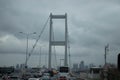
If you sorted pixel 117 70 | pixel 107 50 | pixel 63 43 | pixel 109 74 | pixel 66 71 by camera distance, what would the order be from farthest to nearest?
pixel 63 43 → pixel 66 71 → pixel 107 50 → pixel 109 74 → pixel 117 70

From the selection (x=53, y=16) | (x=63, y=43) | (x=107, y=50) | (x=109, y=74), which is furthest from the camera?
(x=53, y=16)

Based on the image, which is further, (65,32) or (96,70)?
(65,32)

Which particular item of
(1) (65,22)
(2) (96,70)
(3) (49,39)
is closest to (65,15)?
(1) (65,22)

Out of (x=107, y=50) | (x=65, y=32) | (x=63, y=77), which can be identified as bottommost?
(x=63, y=77)

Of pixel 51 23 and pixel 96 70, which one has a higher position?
pixel 51 23

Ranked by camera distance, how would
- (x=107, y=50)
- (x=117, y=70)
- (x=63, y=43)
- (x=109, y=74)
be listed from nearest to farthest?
(x=117, y=70), (x=109, y=74), (x=107, y=50), (x=63, y=43)

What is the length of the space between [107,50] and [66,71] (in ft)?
44.3

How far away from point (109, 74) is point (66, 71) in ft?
96.2

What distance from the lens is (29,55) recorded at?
3157 inches

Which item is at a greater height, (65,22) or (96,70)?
(65,22)

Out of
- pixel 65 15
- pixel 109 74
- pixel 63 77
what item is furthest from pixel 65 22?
pixel 109 74

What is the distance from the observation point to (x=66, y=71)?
65.4 m

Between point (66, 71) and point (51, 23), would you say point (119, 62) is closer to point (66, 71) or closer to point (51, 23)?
point (66, 71)

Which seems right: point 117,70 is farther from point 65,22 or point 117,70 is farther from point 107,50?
point 65,22
